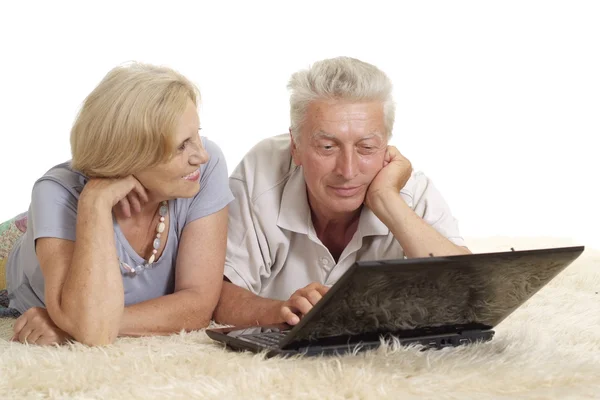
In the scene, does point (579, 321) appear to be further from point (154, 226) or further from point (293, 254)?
point (154, 226)

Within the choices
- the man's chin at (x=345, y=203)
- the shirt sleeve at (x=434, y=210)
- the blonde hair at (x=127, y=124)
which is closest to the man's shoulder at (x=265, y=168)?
the man's chin at (x=345, y=203)

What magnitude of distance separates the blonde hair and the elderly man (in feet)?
1.39

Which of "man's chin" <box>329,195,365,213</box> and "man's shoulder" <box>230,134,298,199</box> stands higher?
"man's shoulder" <box>230,134,298,199</box>

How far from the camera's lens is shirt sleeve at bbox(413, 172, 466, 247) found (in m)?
2.71

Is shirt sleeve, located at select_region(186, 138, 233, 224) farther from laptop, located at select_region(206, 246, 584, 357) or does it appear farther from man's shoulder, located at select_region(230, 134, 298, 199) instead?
laptop, located at select_region(206, 246, 584, 357)

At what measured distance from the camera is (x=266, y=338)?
201 centimetres

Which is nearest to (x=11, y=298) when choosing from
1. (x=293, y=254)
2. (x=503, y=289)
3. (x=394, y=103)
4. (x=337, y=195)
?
(x=293, y=254)

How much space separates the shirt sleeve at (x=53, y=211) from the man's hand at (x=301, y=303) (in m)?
0.63

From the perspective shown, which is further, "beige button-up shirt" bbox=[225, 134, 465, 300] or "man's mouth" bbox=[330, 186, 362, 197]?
"beige button-up shirt" bbox=[225, 134, 465, 300]

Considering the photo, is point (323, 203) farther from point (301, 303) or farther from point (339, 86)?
point (301, 303)

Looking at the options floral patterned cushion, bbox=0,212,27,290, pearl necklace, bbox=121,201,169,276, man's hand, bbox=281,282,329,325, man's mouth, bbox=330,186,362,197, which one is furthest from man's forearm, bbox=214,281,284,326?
floral patterned cushion, bbox=0,212,27,290

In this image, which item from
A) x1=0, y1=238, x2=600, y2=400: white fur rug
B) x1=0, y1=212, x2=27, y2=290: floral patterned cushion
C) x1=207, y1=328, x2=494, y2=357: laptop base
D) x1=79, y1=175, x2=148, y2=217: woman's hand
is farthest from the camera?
x1=0, y1=212, x2=27, y2=290: floral patterned cushion

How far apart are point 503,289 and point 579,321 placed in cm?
65

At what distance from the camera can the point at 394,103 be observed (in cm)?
256
